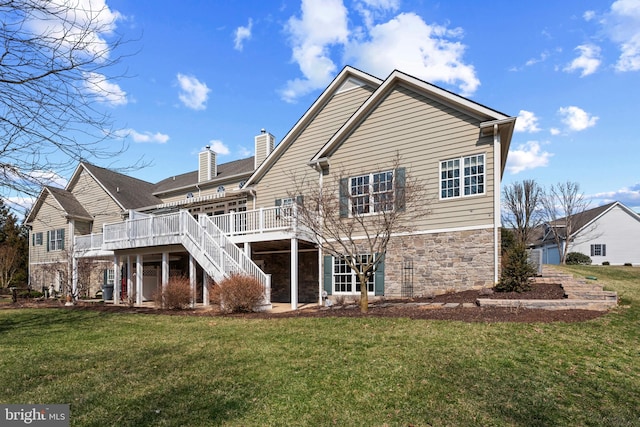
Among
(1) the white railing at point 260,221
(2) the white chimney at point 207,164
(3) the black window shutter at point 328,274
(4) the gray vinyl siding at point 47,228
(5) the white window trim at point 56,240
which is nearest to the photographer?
(1) the white railing at point 260,221

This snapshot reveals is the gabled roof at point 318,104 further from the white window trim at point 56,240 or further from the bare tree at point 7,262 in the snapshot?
the bare tree at point 7,262

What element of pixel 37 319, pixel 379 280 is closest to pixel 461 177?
pixel 379 280

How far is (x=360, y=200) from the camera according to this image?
14234 millimetres

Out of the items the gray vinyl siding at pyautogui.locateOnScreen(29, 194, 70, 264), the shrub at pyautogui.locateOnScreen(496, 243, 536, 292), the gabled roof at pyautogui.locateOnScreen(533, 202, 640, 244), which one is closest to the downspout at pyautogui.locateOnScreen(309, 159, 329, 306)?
the shrub at pyautogui.locateOnScreen(496, 243, 536, 292)

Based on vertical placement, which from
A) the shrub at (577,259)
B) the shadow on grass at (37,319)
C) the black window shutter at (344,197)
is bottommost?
the shadow on grass at (37,319)

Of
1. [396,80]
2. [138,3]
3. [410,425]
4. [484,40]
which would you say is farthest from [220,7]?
[410,425]

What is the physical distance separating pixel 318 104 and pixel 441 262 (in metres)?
8.94

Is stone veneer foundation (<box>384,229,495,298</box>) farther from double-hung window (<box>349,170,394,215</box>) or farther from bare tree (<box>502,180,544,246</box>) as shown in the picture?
bare tree (<box>502,180,544,246</box>)

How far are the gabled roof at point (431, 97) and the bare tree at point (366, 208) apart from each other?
1.50 meters

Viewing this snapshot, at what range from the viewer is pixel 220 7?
10414 millimetres

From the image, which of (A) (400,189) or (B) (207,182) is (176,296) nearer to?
(A) (400,189)

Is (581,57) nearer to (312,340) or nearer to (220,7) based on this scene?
(220,7)

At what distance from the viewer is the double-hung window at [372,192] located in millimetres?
12734

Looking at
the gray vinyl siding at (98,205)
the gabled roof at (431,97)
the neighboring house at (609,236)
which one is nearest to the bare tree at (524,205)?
the neighboring house at (609,236)
